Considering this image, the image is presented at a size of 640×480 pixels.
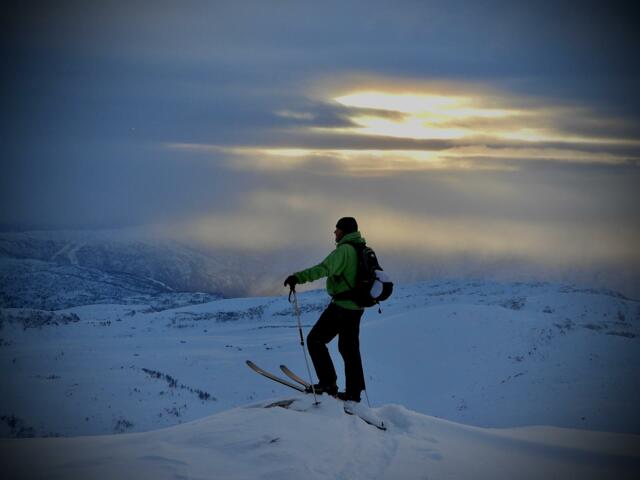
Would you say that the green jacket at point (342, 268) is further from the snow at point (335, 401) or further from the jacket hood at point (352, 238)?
the snow at point (335, 401)

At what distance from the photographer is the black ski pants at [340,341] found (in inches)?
386

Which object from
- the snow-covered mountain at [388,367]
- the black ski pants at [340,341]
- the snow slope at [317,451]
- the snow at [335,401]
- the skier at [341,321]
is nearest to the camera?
the snow slope at [317,451]

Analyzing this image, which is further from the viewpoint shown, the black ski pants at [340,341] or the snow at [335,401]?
the black ski pants at [340,341]

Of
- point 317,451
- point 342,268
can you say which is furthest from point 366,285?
point 317,451

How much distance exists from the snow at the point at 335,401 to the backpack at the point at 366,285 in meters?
1.70

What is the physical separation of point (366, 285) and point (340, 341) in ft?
3.58

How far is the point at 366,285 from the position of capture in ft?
31.8

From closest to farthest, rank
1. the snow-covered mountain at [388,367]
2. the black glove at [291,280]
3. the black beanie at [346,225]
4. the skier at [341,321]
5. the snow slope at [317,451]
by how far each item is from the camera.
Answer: the snow slope at [317,451] < the black glove at [291,280] < the skier at [341,321] < the black beanie at [346,225] < the snow-covered mountain at [388,367]

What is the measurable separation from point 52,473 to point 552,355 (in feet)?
72.9

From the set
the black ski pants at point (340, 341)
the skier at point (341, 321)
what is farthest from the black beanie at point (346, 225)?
the black ski pants at point (340, 341)

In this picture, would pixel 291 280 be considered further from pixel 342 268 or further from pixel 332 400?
pixel 332 400

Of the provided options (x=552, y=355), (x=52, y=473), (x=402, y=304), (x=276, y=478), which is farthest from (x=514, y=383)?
(x=402, y=304)

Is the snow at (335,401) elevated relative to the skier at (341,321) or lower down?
lower down

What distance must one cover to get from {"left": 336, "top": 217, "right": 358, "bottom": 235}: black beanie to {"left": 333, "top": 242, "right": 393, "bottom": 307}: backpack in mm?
267
